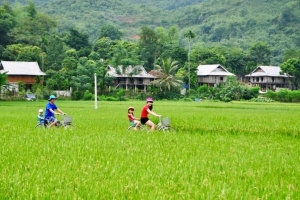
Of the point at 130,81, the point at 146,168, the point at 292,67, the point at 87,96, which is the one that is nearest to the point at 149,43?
the point at 130,81

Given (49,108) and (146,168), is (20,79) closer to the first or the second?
(49,108)

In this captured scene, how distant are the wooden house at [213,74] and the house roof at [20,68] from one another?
3210 centimetres

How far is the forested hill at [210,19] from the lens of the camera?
12912 cm

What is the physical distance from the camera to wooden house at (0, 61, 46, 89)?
6166 cm

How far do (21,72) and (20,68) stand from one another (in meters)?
0.90

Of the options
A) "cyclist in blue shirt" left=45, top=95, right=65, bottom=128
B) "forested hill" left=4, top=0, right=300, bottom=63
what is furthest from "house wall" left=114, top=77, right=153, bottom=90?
"cyclist in blue shirt" left=45, top=95, right=65, bottom=128

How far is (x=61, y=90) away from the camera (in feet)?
205

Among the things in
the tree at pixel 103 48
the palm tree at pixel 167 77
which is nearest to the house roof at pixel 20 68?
the palm tree at pixel 167 77

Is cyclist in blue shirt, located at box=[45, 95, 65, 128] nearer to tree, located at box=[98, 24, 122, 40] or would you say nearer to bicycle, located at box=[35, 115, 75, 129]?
bicycle, located at box=[35, 115, 75, 129]

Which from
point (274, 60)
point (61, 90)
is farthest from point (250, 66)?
point (61, 90)

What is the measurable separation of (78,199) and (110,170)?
202cm

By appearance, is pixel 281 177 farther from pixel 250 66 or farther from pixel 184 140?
pixel 250 66

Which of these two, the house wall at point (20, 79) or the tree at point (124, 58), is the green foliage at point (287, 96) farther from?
the house wall at point (20, 79)

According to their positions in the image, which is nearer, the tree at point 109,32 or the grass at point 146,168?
the grass at point 146,168
